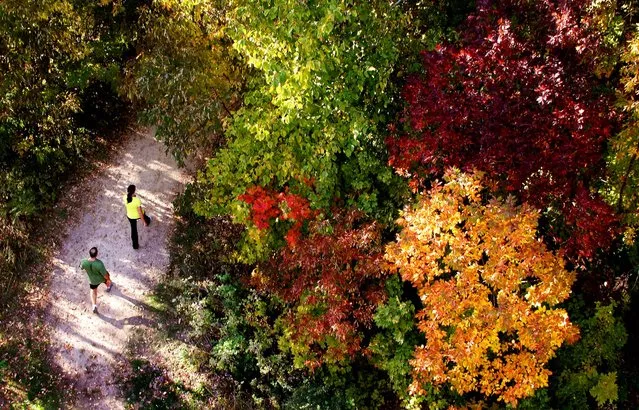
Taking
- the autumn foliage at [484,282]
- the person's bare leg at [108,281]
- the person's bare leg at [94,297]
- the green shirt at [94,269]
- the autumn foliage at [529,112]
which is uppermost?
the autumn foliage at [529,112]

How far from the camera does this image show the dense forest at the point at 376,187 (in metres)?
8.91

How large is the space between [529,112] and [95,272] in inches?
377

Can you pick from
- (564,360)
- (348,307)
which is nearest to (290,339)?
(348,307)

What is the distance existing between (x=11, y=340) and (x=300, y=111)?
29.9ft

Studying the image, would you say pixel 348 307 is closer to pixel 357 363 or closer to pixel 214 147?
pixel 357 363

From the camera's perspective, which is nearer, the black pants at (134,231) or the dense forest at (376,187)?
the dense forest at (376,187)

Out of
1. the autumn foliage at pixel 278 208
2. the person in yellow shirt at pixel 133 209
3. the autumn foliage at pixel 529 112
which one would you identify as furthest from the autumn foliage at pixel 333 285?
the person in yellow shirt at pixel 133 209

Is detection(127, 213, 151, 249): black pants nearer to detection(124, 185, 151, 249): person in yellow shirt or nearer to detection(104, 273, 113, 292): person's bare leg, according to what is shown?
detection(124, 185, 151, 249): person in yellow shirt

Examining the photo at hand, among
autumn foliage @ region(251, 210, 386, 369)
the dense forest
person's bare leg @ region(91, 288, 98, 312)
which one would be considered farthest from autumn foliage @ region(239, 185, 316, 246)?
person's bare leg @ region(91, 288, 98, 312)

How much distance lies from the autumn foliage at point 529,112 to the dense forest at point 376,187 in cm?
4

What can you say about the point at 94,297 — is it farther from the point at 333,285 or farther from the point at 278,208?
the point at 333,285

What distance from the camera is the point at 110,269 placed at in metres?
13.5

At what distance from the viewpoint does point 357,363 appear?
1205 cm

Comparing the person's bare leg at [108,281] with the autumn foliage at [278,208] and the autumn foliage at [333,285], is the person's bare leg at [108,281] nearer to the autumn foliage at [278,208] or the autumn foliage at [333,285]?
the autumn foliage at [278,208]
